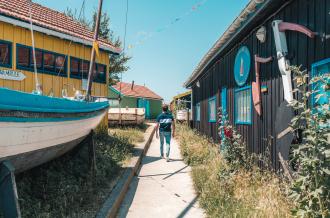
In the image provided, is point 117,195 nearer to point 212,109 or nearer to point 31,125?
point 31,125

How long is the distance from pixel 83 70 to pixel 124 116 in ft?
24.3

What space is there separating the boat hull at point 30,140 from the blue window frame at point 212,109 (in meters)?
6.86

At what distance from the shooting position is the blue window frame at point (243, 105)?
7.86 meters

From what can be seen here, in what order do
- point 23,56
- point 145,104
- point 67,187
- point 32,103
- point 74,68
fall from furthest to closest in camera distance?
point 145,104, point 74,68, point 23,56, point 67,187, point 32,103

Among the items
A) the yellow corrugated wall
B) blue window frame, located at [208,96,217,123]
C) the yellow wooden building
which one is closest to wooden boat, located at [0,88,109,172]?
the yellow wooden building

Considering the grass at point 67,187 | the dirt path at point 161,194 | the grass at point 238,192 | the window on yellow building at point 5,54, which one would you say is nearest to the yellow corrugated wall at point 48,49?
the window on yellow building at point 5,54

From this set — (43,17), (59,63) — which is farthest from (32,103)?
(43,17)

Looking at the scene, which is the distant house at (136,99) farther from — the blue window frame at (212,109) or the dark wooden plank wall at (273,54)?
the dark wooden plank wall at (273,54)

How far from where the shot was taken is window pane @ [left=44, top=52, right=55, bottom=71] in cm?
1034

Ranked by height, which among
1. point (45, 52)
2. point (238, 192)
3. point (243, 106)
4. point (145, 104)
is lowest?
point (238, 192)

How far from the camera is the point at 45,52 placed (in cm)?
1033

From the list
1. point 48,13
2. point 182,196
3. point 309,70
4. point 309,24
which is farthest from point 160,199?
point 48,13

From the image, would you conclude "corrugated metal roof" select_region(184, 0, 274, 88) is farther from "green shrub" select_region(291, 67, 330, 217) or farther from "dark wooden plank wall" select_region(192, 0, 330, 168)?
"green shrub" select_region(291, 67, 330, 217)

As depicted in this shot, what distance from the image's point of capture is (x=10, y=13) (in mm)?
9008
